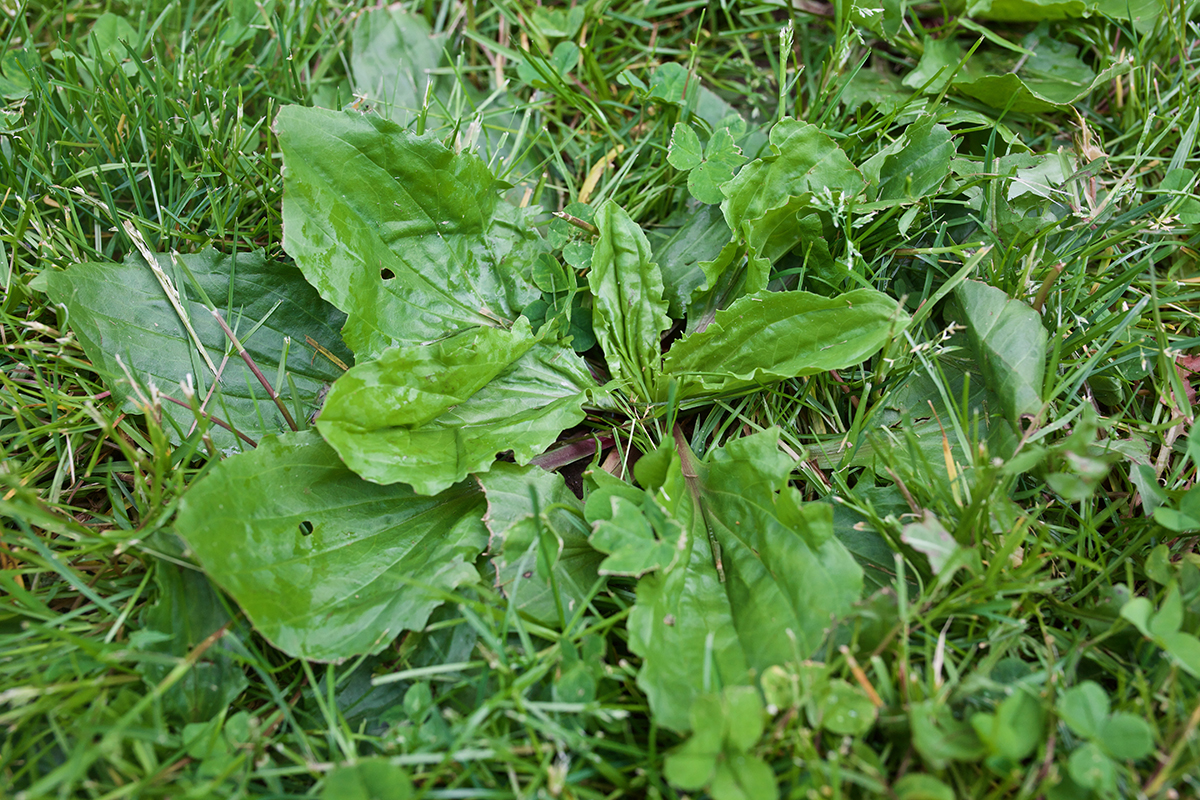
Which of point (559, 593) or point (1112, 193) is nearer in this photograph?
point (559, 593)

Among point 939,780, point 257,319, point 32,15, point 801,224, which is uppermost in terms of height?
point 32,15

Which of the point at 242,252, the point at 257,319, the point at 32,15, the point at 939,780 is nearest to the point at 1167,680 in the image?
the point at 939,780

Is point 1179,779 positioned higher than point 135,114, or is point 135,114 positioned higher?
point 135,114

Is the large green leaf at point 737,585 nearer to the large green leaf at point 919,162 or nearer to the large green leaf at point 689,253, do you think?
the large green leaf at point 689,253

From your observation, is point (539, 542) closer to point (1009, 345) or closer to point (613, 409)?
point (613, 409)

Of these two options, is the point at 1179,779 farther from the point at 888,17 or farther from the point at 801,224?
the point at 888,17

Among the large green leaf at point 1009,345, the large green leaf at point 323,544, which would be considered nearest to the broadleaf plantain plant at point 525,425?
the large green leaf at point 323,544

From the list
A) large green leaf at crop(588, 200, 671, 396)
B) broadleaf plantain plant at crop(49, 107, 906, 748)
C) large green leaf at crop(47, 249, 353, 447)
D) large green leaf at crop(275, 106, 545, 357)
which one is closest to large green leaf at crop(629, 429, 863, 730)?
broadleaf plantain plant at crop(49, 107, 906, 748)

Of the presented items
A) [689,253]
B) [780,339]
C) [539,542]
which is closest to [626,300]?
[689,253]
